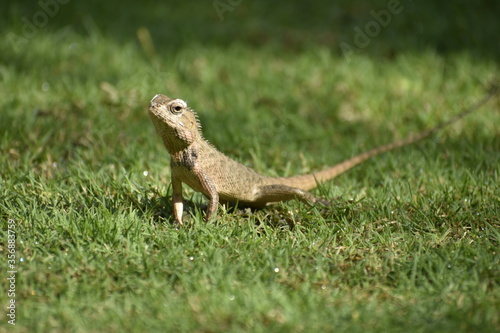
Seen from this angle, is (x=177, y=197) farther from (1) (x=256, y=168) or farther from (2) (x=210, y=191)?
(1) (x=256, y=168)

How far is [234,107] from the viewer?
7.03m

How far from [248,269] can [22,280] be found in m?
1.46

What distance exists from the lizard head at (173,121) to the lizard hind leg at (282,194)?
788 millimetres

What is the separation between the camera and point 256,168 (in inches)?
227

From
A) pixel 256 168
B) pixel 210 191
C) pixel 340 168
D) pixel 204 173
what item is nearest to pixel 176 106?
pixel 204 173

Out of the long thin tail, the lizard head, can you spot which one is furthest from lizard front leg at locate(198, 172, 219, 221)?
the long thin tail

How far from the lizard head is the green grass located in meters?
0.56

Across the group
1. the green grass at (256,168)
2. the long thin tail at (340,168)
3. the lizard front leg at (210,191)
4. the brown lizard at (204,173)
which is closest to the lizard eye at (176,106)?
the brown lizard at (204,173)

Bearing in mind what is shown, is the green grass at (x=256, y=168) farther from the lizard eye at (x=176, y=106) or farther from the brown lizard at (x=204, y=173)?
the lizard eye at (x=176, y=106)

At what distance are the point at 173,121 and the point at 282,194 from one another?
3.83 ft

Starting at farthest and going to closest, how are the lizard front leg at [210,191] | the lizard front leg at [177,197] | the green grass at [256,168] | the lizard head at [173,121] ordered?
the lizard front leg at [177,197] < the lizard front leg at [210,191] < the lizard head at [173,121] < the green grass at [256,168]

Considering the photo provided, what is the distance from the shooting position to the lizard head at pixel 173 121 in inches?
167

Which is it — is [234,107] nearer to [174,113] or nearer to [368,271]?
[174,113]

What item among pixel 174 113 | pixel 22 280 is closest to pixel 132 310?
pixel 22 280
